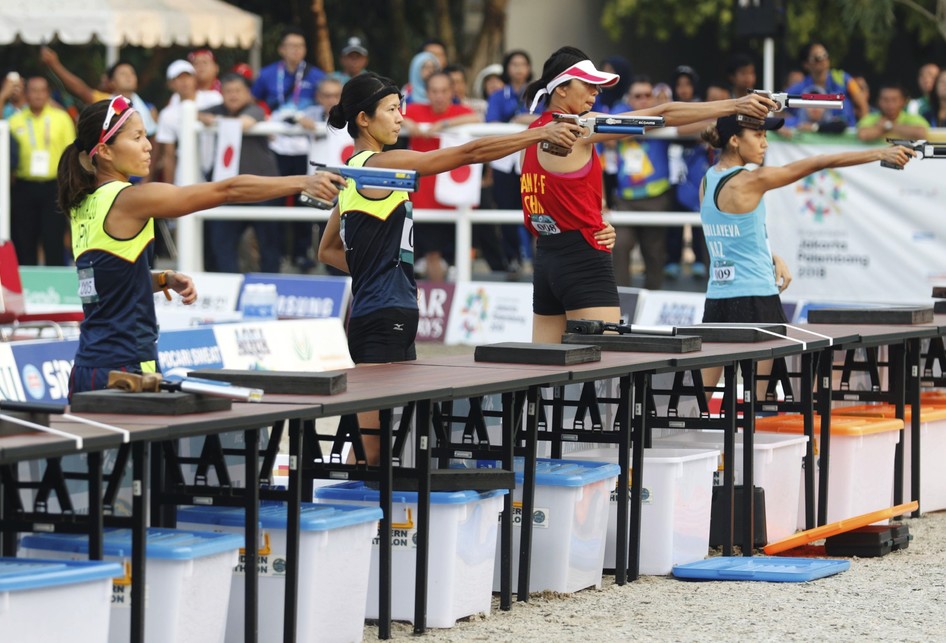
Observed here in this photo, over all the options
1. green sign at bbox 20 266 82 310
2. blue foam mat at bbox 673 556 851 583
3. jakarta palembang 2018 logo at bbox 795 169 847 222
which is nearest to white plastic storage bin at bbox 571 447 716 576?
blue foam mat at bbox 673 556 851 583

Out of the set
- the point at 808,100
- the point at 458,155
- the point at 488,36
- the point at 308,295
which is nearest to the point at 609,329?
the point at 458,155

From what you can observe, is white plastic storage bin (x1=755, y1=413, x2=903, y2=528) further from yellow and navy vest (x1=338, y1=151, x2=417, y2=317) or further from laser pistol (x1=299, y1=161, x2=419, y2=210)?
laser pistol (x1=299, y1=161, x2=419, y2=210)

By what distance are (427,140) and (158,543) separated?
36.6ft

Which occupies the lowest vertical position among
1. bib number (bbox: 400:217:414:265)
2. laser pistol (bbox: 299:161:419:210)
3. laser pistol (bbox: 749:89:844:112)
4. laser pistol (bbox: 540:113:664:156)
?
bib number (bbox: 400:217:414:265)

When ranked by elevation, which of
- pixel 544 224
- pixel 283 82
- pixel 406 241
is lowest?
pixel 406 241

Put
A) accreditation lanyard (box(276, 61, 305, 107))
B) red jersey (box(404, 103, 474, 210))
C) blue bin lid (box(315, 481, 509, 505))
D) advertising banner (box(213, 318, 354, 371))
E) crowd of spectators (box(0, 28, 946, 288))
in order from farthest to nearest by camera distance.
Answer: accreditation lanyard (box(276, 61, 305, 107))
red jersey (box(404, 103, 474, 210))
crowd of spectators (box(0, 28, 946, 288))
advertising banner (box(213, 318, 354, 371))
blue bin lid (box(315, 481, 509, 505))

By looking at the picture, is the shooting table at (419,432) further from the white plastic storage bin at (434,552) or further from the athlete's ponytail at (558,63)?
the athlete's ponytail at (558,63)

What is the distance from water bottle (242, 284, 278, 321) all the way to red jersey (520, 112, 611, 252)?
6.73 metres

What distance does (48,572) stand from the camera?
17.1ft

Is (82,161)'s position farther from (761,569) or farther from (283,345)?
(283,345)

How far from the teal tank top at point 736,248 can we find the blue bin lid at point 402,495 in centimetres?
300

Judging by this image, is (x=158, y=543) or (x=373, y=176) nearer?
(x=158, y=543)

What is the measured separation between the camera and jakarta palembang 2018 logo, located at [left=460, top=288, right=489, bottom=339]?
16641 millimetres

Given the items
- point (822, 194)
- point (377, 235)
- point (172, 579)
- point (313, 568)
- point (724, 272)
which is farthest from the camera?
point (822, 194)
